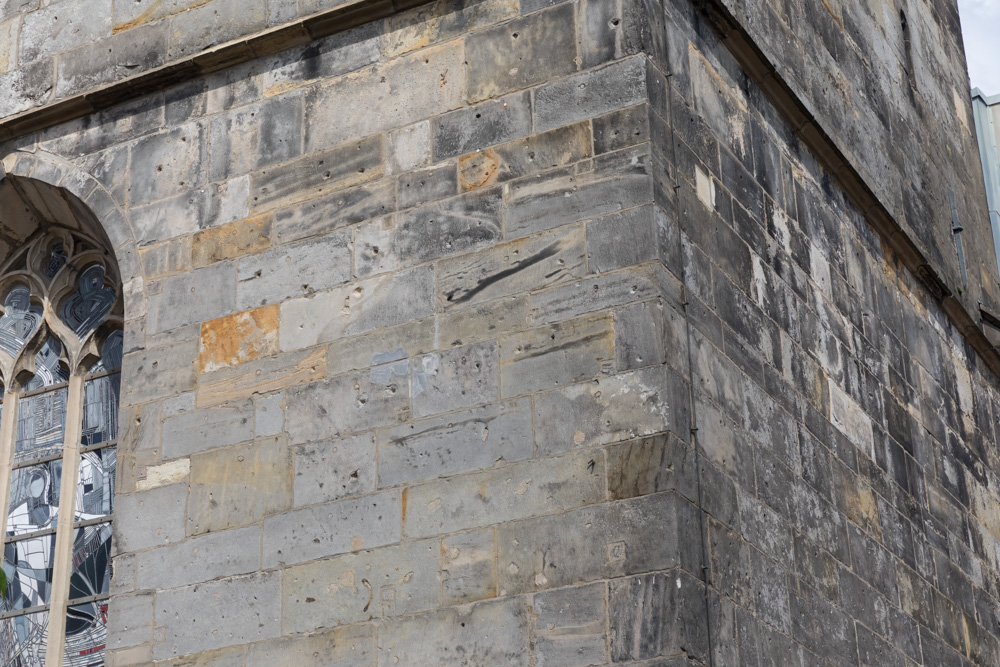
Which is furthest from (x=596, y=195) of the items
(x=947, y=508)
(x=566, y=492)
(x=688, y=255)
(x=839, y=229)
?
(x=947, y=508)

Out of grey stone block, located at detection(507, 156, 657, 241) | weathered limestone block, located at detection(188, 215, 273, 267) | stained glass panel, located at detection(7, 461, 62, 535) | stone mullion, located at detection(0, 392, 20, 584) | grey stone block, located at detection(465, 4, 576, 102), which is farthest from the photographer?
stone mullion, located at detection(0, 392, 20, 584)

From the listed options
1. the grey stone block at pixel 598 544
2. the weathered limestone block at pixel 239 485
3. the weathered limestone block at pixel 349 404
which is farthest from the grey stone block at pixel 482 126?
the grey stone block at pixel 598 544

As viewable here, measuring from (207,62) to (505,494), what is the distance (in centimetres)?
307

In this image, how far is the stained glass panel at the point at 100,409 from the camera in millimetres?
8828

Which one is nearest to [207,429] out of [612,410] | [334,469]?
[334,469]

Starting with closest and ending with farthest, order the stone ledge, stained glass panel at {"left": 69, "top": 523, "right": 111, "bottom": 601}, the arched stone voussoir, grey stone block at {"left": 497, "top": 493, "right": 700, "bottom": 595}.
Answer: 1. grey stone block at {"left": 497, "top": 493, "right": 700, "bottom": 595}
2. the stone ledge
3. the arched stone voussoir
4. stained glass panel at {"left": 69, "top": 523, "right": 111, "bottom": 601}

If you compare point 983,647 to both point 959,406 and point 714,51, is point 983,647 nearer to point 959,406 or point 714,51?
point 959,406

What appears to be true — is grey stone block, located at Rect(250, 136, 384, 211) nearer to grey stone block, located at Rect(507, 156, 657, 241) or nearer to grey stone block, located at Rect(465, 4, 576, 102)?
grey stone block, located at Rect(465, 4, 576, 102)

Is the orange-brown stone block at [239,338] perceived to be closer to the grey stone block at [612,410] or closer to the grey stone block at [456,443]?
the grey stone block at [456,443]

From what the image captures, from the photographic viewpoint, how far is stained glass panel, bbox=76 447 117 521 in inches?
339

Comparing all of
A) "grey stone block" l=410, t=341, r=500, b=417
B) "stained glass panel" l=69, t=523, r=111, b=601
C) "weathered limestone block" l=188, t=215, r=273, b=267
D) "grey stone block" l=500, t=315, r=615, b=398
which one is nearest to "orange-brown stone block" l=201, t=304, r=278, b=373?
"weathered limestone block" l=188, t=215, r=273, b=267

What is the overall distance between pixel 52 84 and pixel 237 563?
10.6 ft

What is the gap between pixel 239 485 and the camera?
7.42 m

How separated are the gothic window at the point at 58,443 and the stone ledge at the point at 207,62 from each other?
0.70 m
